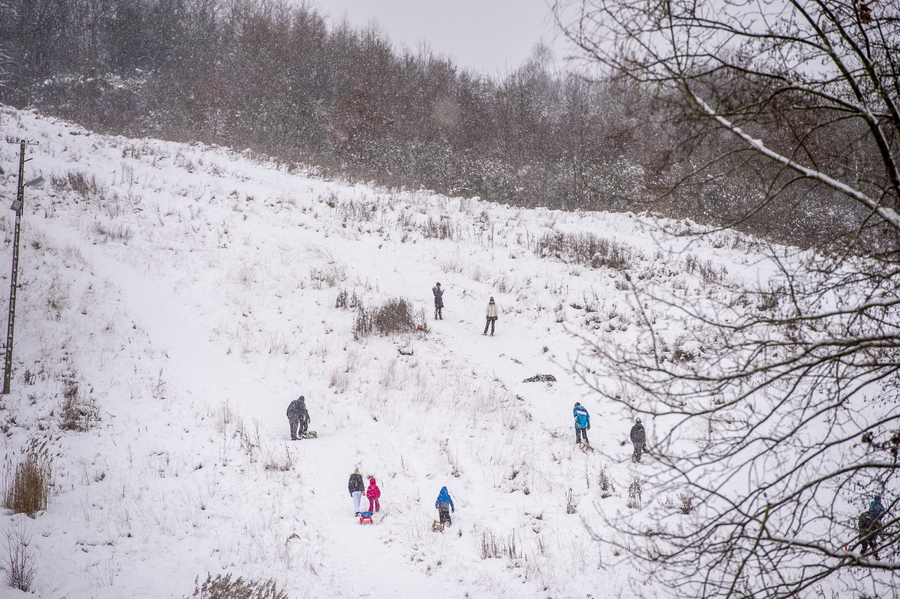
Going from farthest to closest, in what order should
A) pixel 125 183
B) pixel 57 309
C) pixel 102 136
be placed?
1. pixel 102 136
2. pixel 125 183
3. pixel 57 309

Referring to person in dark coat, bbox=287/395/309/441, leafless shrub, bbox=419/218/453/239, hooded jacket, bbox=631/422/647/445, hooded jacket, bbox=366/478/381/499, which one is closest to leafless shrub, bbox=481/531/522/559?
hooded jacket, bbox=366/478/381/499

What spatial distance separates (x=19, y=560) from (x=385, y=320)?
9840 mm

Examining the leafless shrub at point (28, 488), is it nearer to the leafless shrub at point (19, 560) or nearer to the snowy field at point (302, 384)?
the snowy field at point (302, 384)

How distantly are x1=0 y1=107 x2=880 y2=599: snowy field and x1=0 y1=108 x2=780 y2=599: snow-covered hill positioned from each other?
0.06 metres

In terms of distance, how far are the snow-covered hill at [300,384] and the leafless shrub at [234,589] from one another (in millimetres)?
306

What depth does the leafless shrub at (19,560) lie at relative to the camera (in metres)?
6.20

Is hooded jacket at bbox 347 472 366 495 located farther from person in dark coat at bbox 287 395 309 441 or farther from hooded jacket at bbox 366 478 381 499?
person in dark coat at bbox 287 395 309 441

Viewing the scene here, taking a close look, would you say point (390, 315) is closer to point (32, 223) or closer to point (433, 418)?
point (433, 418)

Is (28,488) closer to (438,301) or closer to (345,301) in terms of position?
(345,301)

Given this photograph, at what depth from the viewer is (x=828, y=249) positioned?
3.40 m

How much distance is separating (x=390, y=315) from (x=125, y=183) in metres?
14.2

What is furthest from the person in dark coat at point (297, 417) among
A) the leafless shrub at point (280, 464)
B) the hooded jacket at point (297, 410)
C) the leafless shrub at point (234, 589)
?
the leafless shrub at point (234, 589)

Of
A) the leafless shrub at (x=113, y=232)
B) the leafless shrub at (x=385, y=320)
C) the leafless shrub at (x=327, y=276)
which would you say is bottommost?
the leafless shrub at (x=385, y=320)

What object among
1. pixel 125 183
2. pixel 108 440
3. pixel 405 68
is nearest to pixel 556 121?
pixel 405 68
